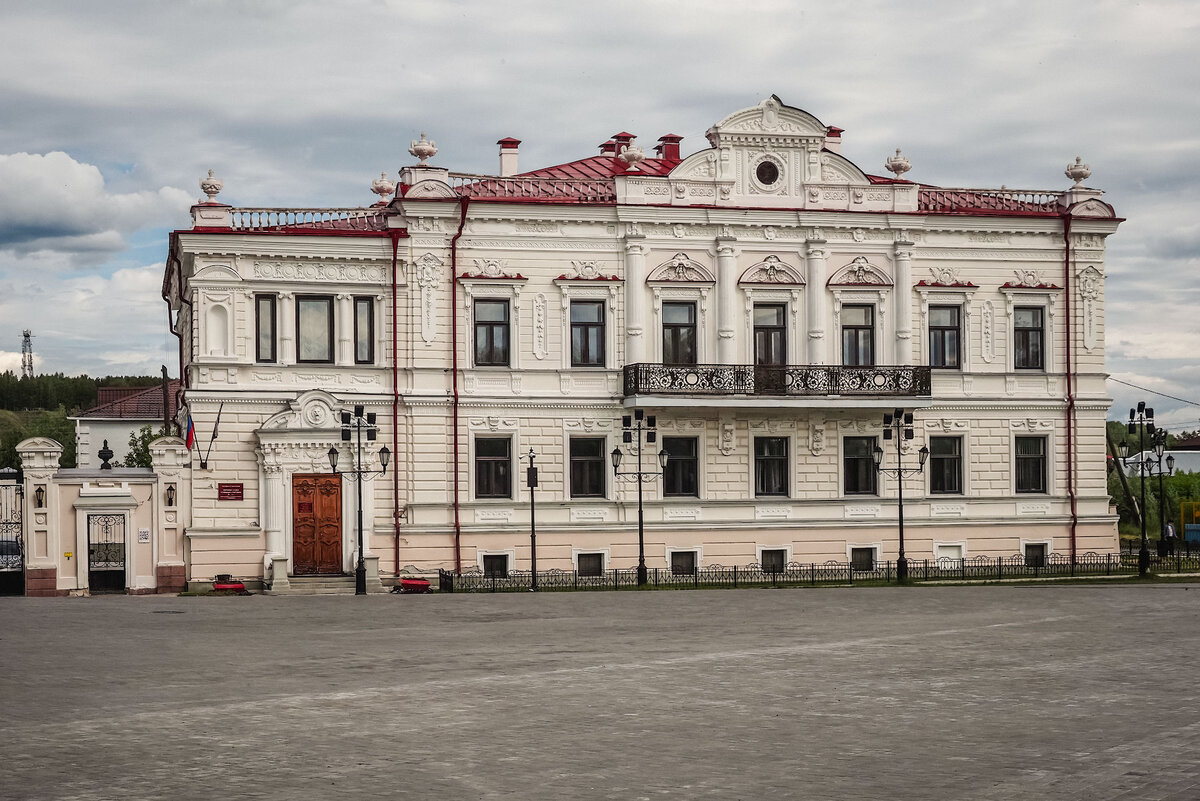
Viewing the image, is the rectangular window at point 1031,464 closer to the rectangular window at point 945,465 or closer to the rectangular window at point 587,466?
the rectangular window at point 945,465

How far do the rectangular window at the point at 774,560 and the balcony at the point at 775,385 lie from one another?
3977 millimetres

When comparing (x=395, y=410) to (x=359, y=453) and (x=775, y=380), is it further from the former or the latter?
(x=775, y=380)

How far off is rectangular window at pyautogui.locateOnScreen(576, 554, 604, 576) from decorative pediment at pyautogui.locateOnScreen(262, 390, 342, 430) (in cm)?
710

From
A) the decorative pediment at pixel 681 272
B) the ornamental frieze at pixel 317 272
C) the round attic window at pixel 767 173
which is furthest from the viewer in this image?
the round attic window at pixel 767 173

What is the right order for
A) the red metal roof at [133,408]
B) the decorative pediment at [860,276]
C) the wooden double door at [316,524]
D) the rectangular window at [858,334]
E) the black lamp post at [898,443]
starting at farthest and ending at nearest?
the red metal roof at [133,408], the rectangular window at [858,334], the decorative pediment at [860,276], the black lamp post at [898,443], the wooden double door at [316,524]

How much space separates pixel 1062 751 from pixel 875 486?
2643 cm

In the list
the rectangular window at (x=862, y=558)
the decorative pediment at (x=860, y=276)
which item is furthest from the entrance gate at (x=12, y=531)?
the decorative pediment at (x=860, y=276)

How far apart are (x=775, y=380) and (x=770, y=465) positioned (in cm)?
241

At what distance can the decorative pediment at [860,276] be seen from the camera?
126 ft

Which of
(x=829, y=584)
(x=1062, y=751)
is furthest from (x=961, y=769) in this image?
(x=829, y=584)

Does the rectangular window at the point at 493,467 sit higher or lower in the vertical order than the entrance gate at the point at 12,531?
higher

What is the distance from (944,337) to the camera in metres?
39.2

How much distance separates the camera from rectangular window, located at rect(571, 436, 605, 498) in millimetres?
37312

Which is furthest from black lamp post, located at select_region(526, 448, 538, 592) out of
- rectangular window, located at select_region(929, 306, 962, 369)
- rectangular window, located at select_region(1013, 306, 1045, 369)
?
rectangular window, located at select_region(1013, 306, 1045, 369)
